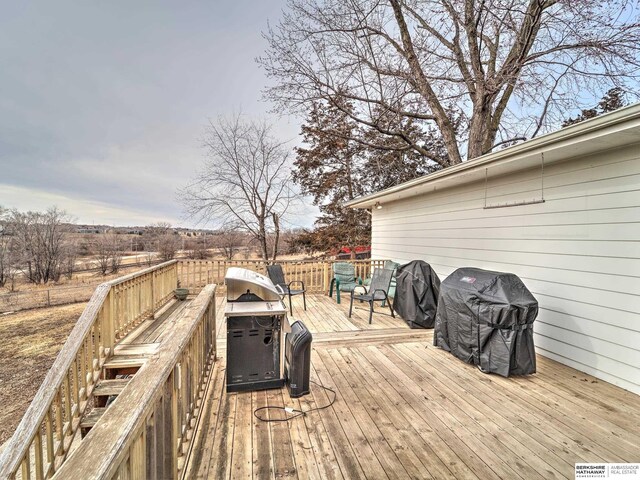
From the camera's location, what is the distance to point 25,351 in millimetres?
8734

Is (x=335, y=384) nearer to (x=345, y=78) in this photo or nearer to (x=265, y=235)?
(x=345, y=78)

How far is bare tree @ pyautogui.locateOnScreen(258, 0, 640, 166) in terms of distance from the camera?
6730mm

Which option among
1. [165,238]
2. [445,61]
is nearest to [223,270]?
[445,61]

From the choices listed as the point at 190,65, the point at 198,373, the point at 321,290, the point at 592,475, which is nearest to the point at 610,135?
the point at 592,475

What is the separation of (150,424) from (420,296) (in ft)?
13.7

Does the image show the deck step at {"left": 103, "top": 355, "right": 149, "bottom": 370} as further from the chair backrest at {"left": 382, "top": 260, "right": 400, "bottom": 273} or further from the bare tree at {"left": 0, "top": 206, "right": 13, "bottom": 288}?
the bare tree at {"left": 0, "top": 206, "right": 13, "bottom": 288}

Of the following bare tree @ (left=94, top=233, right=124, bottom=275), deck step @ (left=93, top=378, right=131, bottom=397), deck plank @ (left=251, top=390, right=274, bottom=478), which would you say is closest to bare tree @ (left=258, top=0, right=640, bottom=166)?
deck step @ (left=93, top=378, right=131, bottom=397)

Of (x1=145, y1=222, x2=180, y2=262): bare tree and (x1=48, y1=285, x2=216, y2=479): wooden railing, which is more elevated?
(x1=145, y1=222, x2=180, y2=262): bare tree

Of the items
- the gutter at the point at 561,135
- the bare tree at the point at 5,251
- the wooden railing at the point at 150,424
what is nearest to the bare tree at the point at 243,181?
the gutter at the point at 561,135

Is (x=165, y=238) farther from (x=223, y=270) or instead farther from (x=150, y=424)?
(x=150, y=424)

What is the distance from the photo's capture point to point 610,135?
2.56 m

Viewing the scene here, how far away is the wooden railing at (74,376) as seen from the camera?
6.85ft

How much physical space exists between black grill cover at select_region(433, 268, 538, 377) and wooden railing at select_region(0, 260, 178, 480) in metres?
3.94

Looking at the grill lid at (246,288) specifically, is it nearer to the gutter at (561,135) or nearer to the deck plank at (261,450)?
the deck plank at (261,450)
